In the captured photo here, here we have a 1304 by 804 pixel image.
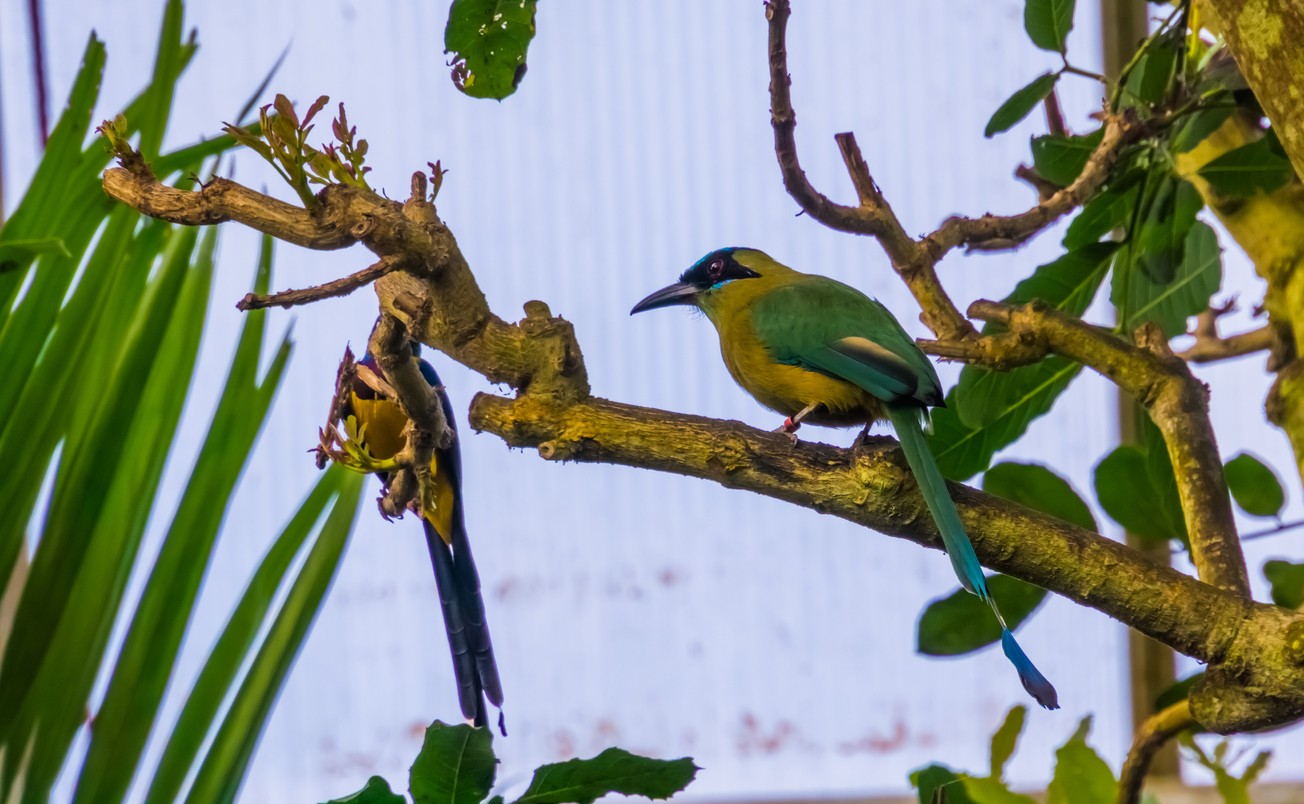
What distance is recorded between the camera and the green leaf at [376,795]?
86 cm

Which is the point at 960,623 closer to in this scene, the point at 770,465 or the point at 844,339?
the point at 844,339

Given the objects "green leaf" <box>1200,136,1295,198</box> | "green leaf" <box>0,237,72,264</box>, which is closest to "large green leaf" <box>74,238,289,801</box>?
"green leaf" <box>0,237,72,264</box>

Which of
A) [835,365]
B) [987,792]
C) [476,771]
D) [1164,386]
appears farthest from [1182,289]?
[476,771]

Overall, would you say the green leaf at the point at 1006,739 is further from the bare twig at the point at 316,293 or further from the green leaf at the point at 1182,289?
the bare twig at the point at 316,293

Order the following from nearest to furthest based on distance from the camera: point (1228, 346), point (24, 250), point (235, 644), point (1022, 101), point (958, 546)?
point (958, 546) < point (24, 250) < point (235, 644) < point (1022, 101) < point (1228, 346)

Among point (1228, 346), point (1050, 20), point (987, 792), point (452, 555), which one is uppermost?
point (1050, 20)

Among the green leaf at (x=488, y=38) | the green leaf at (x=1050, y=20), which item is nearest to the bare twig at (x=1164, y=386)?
the green leaf at (x=1050, y=20)

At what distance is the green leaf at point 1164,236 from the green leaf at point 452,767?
1.04 meters

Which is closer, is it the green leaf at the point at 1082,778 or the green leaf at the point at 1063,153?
the green leaf at the point at 1082,778

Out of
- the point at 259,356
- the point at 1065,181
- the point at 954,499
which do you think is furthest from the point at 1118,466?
the point at 259,356

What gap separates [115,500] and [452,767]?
66cm

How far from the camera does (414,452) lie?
1037 millimetres

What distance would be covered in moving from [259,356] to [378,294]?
22.2 inches

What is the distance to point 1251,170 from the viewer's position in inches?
51.8
